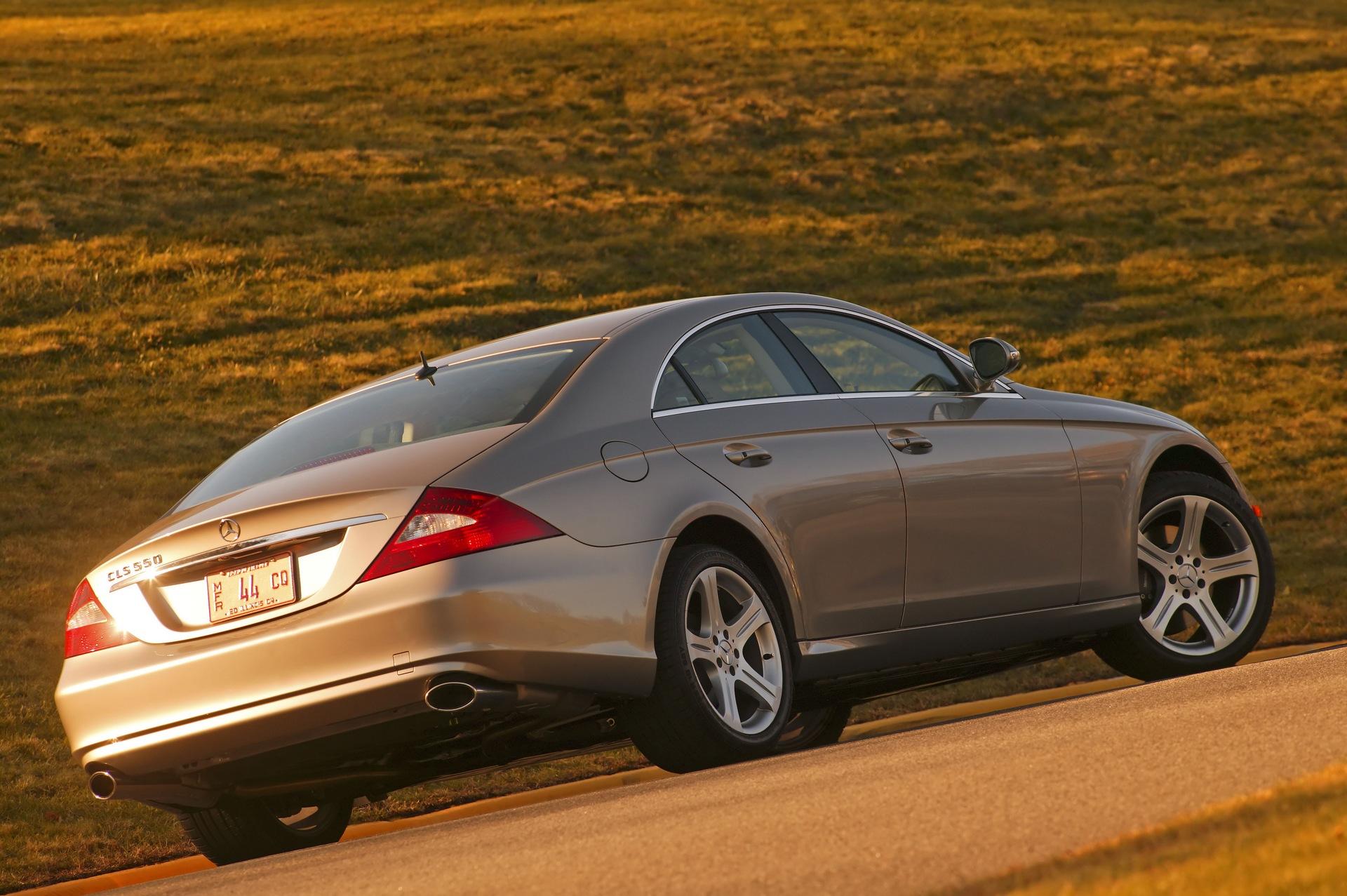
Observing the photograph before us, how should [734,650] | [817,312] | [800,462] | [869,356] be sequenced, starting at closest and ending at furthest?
[734,650], [800,462], [817,312], [869,356]

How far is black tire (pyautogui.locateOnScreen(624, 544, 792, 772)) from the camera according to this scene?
5457 mm

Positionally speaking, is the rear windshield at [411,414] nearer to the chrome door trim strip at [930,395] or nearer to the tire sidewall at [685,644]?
the tire sidewall at [685,644]

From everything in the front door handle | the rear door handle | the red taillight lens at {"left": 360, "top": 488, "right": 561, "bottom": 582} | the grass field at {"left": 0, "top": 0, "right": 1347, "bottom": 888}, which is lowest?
the grass field at {"left": 0, "top": 0, "right": 1347, "bottom": 888}

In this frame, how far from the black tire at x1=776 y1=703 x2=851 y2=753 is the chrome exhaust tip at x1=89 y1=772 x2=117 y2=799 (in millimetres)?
2930

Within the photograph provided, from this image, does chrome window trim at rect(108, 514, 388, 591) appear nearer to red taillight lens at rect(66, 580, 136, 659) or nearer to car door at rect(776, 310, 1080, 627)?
red taillight lens at rect(66, 580, 136, 659)

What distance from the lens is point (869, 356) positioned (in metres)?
7.03

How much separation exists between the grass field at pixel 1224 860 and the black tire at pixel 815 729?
3.67 metres

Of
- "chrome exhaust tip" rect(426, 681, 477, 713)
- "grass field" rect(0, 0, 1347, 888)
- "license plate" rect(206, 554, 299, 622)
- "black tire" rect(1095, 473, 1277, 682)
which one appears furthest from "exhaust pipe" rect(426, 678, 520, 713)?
"black tire" rect(1095, 473, 1277, 682)

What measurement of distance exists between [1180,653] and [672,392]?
2841 millimetres

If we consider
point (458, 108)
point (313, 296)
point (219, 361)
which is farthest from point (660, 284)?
point (458, 108)

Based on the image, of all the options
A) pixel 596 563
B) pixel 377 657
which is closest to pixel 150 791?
pixel 377 657

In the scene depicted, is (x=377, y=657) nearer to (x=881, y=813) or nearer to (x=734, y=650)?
(x=734, y=650)

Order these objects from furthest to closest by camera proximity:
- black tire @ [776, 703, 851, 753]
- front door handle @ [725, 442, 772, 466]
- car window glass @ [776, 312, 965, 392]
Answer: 1. black tire @ [776, 703, 851, 753]
2. car window glass @ [776, 312, 965, 392]
3. front door handle @ [725, 442, 772, 466]

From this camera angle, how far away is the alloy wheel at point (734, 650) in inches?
223
